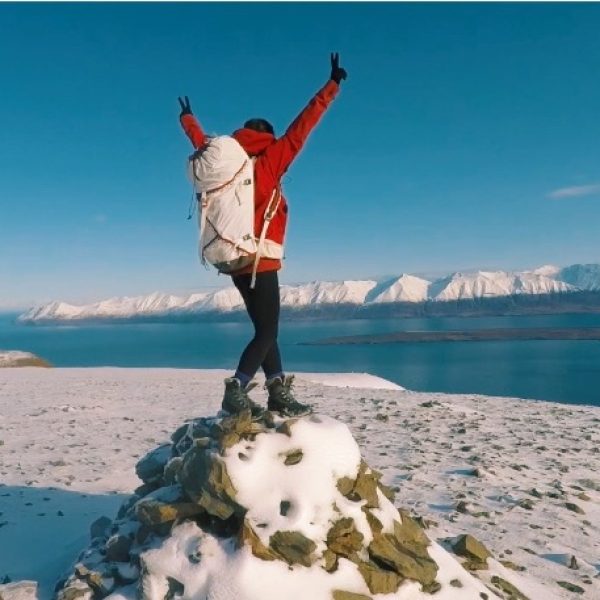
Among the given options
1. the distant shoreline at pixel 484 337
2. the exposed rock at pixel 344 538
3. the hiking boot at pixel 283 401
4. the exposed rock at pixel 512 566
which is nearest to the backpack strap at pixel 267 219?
the hiking boot at pixel 283 401

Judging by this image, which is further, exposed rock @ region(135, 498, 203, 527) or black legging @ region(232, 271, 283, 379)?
black legging @ region(232, 271, 283, 379)

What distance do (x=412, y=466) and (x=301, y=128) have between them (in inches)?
281

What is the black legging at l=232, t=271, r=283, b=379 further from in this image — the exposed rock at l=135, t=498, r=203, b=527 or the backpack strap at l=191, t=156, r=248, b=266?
the exposed rock at l=135, t=498, r=203, b=527

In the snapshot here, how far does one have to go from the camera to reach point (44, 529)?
6426 millimetres

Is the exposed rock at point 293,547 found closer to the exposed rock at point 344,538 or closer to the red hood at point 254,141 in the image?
the exposed rock at point 344,538

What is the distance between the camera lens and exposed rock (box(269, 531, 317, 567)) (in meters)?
4.25

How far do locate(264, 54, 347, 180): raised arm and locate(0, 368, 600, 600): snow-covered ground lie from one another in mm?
4256

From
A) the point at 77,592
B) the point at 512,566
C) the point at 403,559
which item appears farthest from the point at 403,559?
the point at 77,592

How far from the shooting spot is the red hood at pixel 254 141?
482 cm

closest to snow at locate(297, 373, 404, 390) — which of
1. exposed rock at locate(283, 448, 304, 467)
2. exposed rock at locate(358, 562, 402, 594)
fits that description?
exposed rock at locate(283, 448, 304, 467)

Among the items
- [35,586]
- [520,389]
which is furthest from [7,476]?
[520,389]

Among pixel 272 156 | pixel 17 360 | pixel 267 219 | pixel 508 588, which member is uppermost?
pixel 272 156

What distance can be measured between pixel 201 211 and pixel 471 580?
4050 millimetres

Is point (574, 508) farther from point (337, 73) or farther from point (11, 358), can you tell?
point (11, 358)
